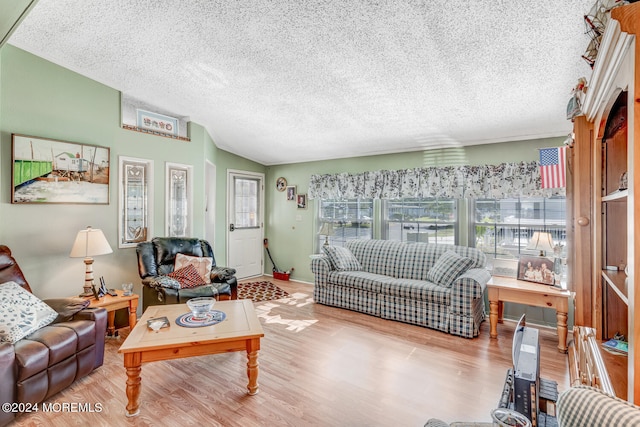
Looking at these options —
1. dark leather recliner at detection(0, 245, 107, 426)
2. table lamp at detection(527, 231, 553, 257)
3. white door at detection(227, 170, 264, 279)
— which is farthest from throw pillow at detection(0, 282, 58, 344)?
table lamp at detection(527, 231, 553, 257)

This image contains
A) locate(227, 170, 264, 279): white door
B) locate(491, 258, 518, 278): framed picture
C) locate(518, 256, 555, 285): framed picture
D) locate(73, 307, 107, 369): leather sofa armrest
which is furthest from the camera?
locate(227, 170, 264, 279): white door

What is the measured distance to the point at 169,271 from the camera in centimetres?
369

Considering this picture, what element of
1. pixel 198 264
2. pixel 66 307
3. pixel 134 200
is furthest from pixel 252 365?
pixel 134 200

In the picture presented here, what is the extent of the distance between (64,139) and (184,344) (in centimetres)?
265

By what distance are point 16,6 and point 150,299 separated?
2.68m

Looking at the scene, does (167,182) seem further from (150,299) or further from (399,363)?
(399,363)

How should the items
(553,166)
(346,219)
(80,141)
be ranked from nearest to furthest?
(553,166), (80,141), (346,219)

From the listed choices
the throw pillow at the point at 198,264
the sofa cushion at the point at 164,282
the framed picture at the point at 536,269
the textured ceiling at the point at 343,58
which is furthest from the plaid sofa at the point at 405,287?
the sofa cushion at the point at 164,282

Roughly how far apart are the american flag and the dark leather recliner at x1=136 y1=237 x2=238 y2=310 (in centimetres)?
345

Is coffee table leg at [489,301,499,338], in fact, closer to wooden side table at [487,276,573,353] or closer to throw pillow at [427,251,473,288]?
wooden side table at [487,276,573,353]

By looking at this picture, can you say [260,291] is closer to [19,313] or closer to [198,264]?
[198,264]

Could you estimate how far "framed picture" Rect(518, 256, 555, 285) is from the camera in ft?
10.6

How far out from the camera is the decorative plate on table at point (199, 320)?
2.35 metres

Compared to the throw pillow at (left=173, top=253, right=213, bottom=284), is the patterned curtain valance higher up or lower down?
higher up
